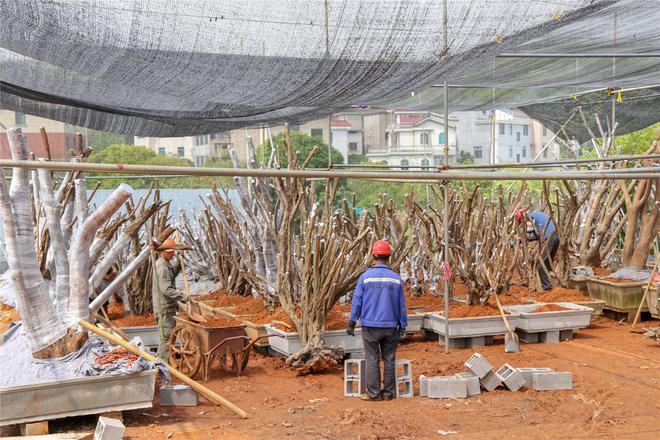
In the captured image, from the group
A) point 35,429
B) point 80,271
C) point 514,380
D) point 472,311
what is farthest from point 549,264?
point 35,429

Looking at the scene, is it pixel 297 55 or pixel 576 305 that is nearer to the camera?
pixel 297 55

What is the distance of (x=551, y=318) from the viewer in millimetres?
9391

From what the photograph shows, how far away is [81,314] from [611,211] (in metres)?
7.97

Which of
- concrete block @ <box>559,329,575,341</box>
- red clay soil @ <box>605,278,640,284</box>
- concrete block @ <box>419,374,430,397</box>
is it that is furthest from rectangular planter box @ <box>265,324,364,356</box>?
red clay soil @ <box>605,278,640,284</box>

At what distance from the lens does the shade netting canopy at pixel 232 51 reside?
16.8ft

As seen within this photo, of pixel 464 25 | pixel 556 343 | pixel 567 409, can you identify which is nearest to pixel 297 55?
pixel 464 25

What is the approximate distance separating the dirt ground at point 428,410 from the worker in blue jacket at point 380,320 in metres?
0.20

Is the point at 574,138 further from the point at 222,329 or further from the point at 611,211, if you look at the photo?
the point at 222,329

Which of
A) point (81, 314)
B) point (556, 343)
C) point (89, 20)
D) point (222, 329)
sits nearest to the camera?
point (89, 20)

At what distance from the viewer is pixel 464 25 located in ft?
19.0

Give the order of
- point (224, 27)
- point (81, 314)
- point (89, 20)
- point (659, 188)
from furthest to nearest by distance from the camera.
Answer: point (659, 188)
point (81, 314)
point (224, 27)
point (89, 20)

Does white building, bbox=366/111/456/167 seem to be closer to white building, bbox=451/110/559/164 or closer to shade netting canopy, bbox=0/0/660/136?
white building, bbox=451/110/559/164

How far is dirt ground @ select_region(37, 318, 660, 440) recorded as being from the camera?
605cm

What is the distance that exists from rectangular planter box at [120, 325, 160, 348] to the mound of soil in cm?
485
